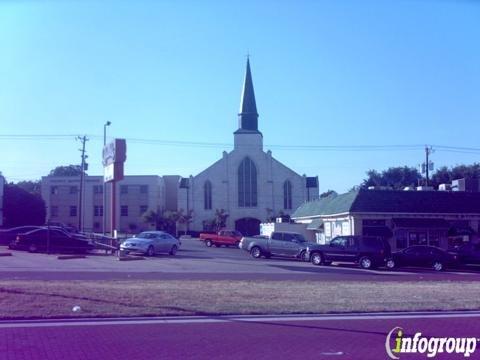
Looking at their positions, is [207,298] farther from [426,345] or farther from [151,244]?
[151,244]

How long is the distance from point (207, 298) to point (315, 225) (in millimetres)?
38557

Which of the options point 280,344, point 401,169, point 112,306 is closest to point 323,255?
point 112,306

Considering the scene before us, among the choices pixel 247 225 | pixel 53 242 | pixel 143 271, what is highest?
pixel 247 225

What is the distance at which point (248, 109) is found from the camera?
8812cm

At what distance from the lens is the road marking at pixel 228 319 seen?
40.9ft

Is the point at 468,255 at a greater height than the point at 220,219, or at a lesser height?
lesser

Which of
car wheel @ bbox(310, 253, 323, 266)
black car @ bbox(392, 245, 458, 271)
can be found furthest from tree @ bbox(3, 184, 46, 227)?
black car @ bbox(392, 245, 458, 271)

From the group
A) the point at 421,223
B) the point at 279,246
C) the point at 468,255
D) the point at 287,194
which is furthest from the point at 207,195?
the point at 468,255

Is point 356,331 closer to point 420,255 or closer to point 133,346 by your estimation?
point 133,346

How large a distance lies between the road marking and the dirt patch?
1.13 feet

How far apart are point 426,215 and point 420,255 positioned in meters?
10.0

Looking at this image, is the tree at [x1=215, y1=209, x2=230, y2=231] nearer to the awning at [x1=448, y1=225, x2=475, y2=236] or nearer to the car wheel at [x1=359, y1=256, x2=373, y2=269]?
the awning at [x1=448, y1=225, x2=475, y2=236]

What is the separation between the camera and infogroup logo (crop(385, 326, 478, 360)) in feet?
33.5

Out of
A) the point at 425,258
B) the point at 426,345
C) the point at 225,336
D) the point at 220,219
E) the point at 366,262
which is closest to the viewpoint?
the point at 426,345
